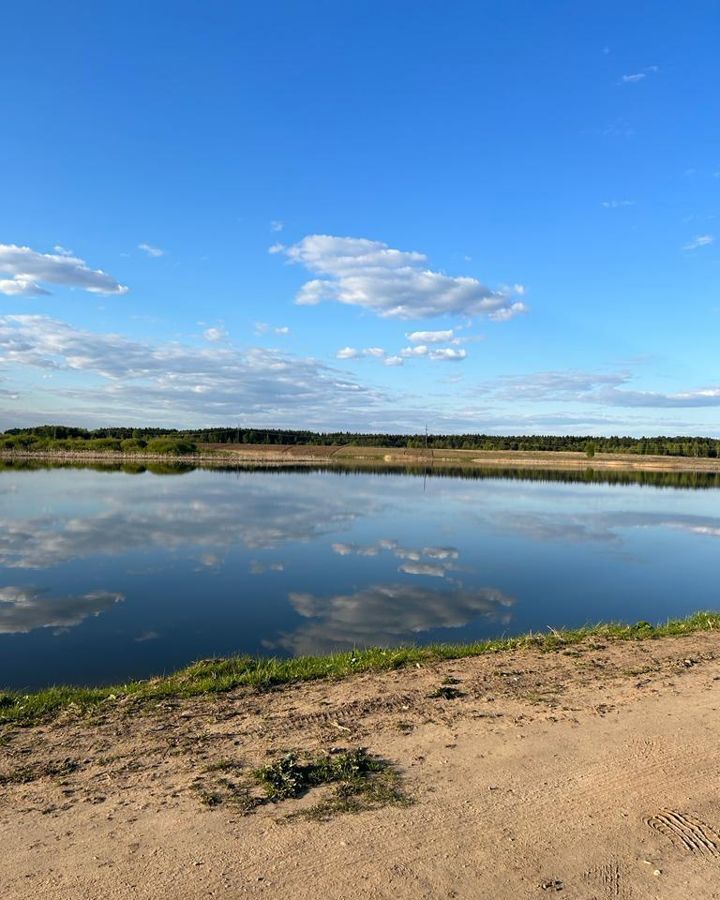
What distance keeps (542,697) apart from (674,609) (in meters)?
8.14

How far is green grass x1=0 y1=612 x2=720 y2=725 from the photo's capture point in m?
7.01

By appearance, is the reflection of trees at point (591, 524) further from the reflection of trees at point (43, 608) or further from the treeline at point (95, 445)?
the treeline at point (95, 445)

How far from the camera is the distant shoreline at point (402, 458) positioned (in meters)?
103

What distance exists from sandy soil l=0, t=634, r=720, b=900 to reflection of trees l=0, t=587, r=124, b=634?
5.44 metres

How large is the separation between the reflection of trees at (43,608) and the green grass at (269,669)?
3796 mm

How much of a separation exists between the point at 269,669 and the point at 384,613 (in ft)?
15.4

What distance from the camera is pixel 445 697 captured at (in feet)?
23.6

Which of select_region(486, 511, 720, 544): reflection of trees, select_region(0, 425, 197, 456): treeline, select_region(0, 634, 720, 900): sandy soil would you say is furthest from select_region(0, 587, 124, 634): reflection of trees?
select_region(0, 425, 197, 456): treeline

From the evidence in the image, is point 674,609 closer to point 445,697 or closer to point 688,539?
point 445,697

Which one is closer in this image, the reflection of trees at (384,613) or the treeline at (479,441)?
the reflection of trees at (384,613)

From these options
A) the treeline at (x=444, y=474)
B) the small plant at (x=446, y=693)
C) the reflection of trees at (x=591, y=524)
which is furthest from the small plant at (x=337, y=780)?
the treeline at (x=444, y=474)

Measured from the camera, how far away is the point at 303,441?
163625 mm

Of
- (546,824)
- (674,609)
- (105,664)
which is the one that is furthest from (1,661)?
(674,609)

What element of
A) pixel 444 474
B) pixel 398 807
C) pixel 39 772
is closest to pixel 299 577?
pixel 39 772
